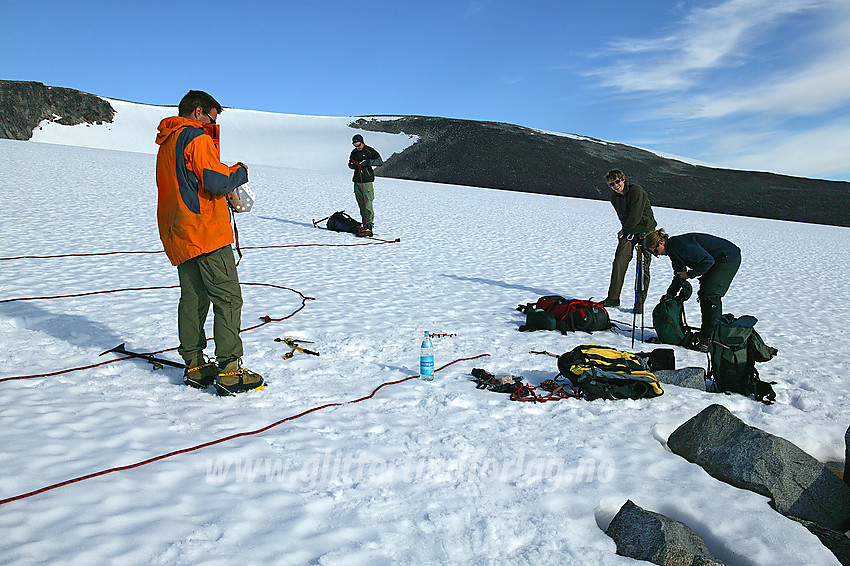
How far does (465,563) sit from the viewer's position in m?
2.59

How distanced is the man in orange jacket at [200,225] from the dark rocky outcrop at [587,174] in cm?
3472

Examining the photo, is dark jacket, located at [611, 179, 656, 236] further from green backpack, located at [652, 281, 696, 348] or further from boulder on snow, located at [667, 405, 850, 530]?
boulder on snow, located at [667, 405, 850, 530]

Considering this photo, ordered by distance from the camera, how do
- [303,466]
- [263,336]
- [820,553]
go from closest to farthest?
[820,553] < [303,466] < [263,336]

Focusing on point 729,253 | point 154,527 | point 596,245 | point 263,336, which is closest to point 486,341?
point 263,336

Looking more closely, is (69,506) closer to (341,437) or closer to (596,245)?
(341,437)

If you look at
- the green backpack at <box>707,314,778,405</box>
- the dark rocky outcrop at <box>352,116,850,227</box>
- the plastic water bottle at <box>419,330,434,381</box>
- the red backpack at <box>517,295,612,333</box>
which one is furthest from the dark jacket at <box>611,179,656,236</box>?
the dark rocky outcrop at <box>352,116,850,227</box>

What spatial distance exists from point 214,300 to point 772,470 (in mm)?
3876

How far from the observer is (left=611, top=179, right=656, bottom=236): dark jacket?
764 cm

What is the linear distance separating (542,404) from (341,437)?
5.49 ft

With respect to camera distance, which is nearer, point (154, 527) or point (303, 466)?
point (154, 527)

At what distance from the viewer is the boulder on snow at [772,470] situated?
3.25m

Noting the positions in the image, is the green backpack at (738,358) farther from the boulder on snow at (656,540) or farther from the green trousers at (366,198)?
the green trousers at (366,198)

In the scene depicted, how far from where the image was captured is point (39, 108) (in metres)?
52.2

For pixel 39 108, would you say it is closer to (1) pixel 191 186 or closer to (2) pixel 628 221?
(2) pixel 628 221
